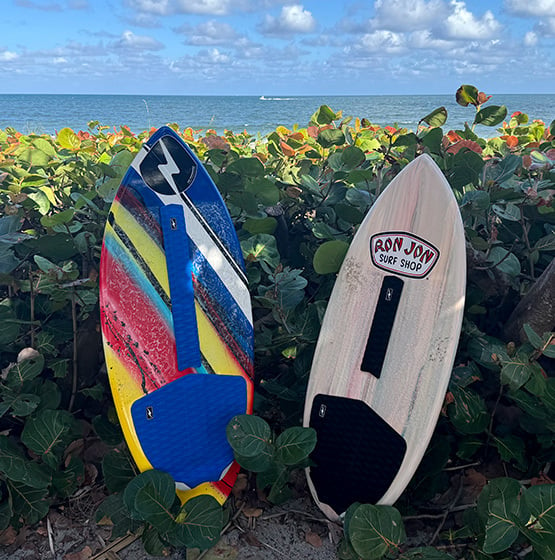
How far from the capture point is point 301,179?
1996 millimetres

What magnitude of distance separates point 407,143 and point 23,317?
1.57 meters

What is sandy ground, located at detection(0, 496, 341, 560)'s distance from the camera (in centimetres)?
159

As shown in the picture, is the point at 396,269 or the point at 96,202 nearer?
the point at 396,269

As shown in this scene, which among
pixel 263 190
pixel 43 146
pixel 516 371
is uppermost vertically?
pixel 43 146

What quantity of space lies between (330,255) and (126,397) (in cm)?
82

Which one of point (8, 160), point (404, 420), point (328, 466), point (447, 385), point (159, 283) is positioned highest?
point (8, 160)

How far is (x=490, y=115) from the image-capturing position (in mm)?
2084

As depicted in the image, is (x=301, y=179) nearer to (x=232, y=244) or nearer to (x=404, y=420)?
(x=232, y=244)

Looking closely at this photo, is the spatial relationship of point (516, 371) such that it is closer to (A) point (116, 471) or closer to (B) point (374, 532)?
(B) point (374, 532)

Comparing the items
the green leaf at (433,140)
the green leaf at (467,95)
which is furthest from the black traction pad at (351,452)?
the green leaf at (467,95)

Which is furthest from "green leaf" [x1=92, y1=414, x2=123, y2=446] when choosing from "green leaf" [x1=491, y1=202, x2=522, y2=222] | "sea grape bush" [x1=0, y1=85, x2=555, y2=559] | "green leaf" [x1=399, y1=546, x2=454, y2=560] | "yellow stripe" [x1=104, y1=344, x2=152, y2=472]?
"green leaf" [x1=491, y1=202, x2=522, y2=222]

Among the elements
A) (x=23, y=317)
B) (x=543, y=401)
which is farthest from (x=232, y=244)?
(x=543, y=401)

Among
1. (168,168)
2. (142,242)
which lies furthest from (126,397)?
(168,168)

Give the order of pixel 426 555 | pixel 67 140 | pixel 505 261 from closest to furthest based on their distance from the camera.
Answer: pixel 426 555 → pixel 505 261 → pixel 67 140
